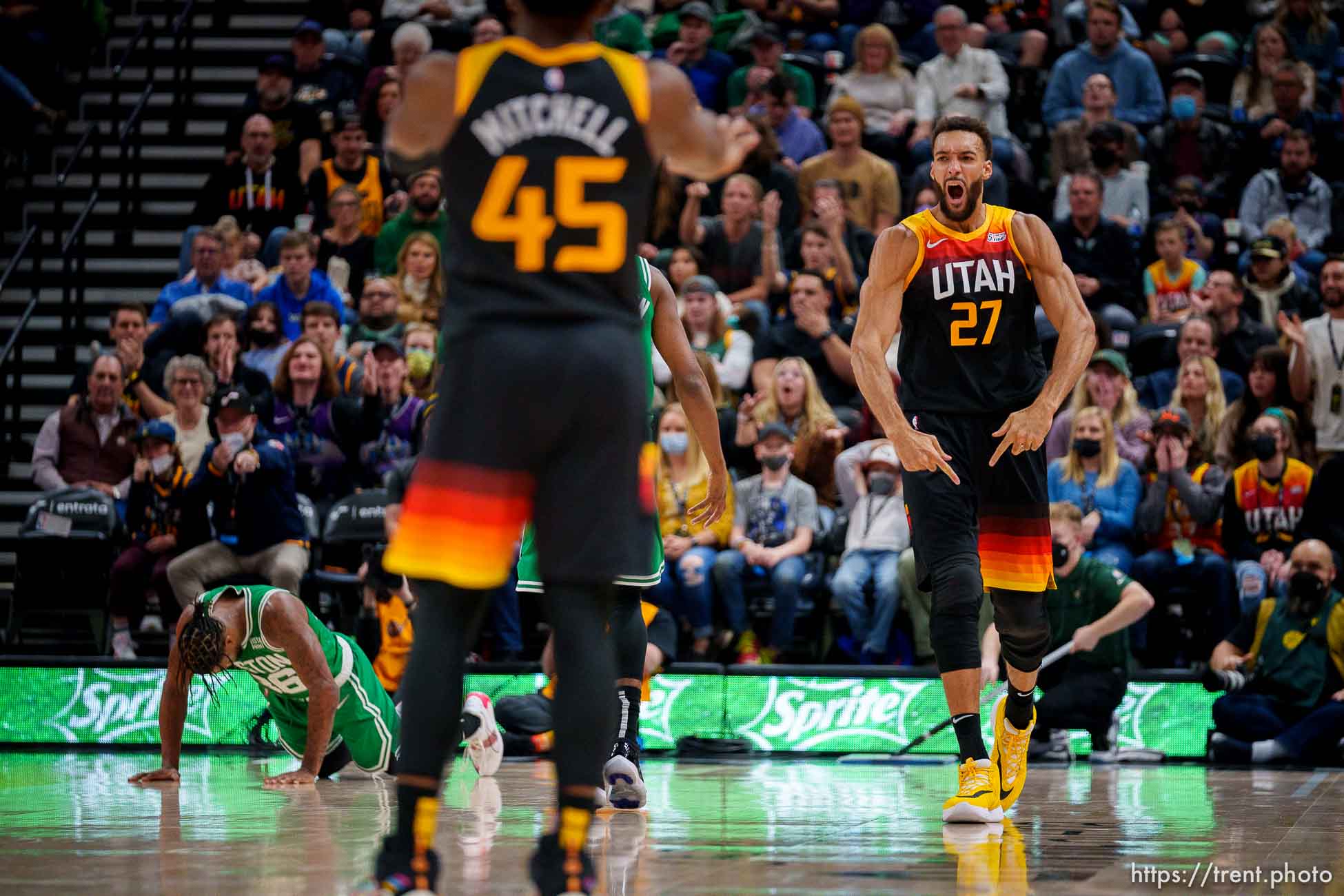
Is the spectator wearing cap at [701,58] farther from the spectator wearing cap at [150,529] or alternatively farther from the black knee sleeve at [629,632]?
the black knee sleeve at [629,632]

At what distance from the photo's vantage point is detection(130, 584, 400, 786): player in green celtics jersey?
7078mm

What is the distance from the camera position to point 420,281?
1320cm

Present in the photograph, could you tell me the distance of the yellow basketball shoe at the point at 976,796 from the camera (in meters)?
5.75

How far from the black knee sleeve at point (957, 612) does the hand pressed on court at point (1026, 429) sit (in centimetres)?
42

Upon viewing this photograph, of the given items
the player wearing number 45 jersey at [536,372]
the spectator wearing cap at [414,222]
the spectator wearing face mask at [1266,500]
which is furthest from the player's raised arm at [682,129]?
the spectator wearing cap at [414,222]

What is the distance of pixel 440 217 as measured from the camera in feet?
45.8

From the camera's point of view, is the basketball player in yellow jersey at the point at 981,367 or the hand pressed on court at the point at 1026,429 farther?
the basketball player in yellow jersey at the point at 981,367

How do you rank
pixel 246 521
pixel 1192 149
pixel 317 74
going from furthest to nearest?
pixel 317 74 → pixel 1192 149 → pixel 246 521

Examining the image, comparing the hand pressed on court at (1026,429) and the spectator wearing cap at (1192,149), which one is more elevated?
the spectator wearing cap at (1192,149)

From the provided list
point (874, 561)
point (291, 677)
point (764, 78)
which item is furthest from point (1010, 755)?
point (764, 78)

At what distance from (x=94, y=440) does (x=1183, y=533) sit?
7358 millimetres

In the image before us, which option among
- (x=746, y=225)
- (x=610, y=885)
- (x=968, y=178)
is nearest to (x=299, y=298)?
(x=746, y=225)

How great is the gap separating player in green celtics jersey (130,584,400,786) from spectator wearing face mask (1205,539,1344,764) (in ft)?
15.6

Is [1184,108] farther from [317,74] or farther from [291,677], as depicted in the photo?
[291,677]
